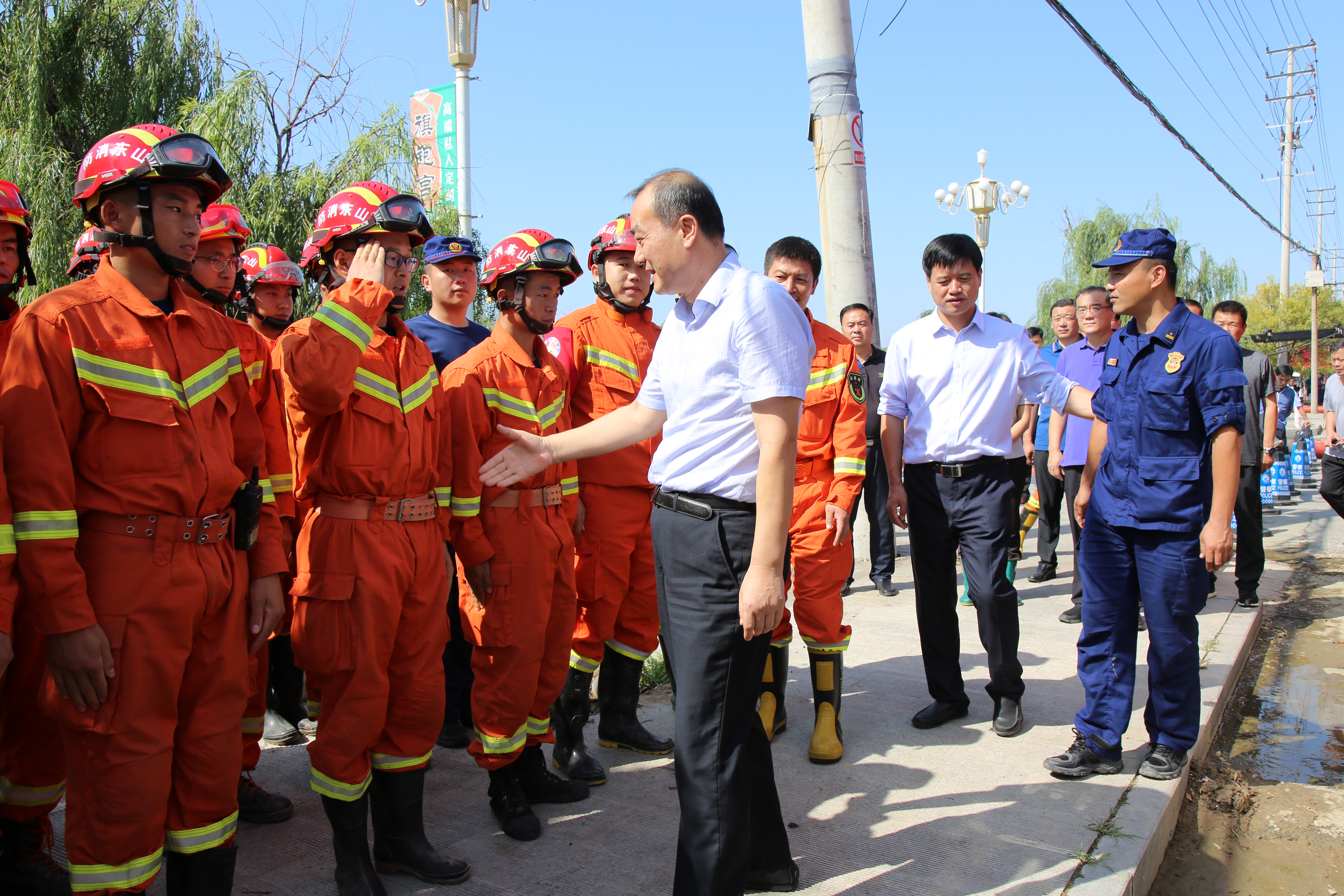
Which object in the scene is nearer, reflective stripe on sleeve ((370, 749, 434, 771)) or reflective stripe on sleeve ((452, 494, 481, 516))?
reflective stripe on sleeve ((370, 749, 434, 771))

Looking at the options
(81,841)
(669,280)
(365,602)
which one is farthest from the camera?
(365,602)

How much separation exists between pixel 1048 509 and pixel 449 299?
5550mm

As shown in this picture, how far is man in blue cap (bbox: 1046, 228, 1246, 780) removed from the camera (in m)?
3.60

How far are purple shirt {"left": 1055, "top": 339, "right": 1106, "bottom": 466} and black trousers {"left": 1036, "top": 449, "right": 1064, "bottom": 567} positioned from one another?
873 mm

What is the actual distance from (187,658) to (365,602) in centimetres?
52

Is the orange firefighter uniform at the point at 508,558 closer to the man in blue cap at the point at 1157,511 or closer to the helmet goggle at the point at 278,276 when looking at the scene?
the helmet goggle at the point at 278,276

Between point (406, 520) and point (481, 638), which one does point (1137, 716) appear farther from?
point (406, 520)

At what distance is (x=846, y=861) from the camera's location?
9.91ft

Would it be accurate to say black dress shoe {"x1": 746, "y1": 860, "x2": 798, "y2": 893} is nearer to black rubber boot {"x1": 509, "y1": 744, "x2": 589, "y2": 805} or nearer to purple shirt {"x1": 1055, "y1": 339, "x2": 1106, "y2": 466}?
black rubber boot {"x1": 509, "y1": 744, "x2": 589, "y2": 805}

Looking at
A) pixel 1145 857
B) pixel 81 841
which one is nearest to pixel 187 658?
pixel 81 841

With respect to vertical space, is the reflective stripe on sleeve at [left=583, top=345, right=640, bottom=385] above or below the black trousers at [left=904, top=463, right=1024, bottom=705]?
above

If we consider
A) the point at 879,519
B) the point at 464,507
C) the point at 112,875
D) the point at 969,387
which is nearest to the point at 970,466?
the point at 969,387

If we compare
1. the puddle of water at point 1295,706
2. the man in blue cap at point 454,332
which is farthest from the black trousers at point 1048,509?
the man in blue cap at point 454,332

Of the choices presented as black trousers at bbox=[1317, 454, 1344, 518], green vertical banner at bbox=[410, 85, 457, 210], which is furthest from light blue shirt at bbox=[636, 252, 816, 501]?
green vertical banner at bbox=[410, 85, 457, 210]
